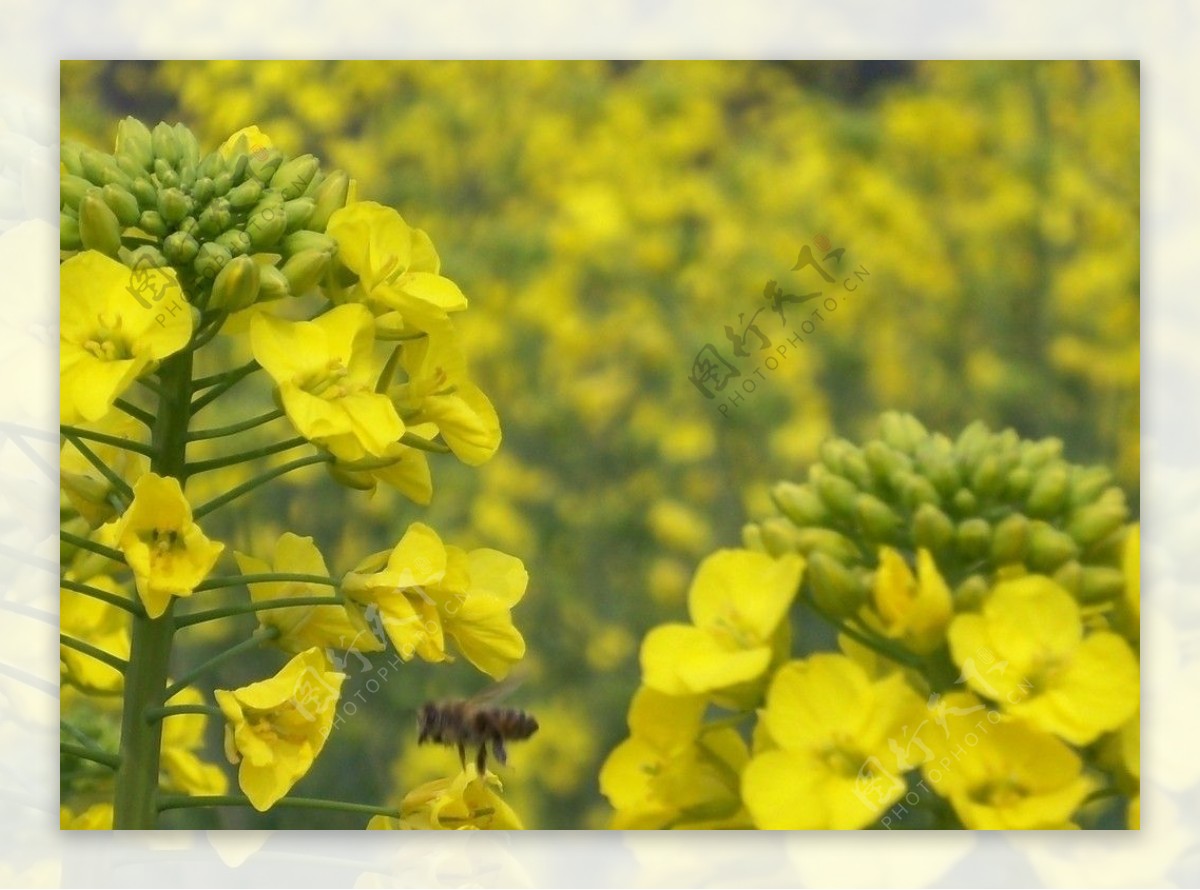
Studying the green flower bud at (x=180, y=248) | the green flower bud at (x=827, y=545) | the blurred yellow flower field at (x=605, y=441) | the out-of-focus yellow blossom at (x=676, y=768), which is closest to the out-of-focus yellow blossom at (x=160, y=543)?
the blurred yellow flower field at (x=605, y=441)

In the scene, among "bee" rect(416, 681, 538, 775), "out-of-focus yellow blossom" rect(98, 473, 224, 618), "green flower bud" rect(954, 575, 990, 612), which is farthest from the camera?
"bee" rect(416, 681, 538, 775)

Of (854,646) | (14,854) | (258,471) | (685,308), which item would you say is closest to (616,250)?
(685,308)

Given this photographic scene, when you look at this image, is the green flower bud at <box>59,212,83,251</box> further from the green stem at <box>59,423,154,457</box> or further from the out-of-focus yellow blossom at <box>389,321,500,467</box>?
the out-of-focus yellow blossom at <box>389,321,500,467</box>

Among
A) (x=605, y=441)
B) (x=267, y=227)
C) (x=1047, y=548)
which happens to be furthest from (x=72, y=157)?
(x=1047, y=548)

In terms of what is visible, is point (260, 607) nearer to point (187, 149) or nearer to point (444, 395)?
point (444, 395)

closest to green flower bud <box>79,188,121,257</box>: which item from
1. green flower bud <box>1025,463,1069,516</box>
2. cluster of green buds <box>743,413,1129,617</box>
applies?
cluster of green buds <box>743,413,1129,617</box>
